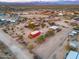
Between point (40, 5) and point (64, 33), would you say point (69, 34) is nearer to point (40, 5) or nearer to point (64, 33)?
point (64, 33)

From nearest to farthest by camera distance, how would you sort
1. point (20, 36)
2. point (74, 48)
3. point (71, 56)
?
1. point (71, 56)
2. point (74, 48)
3. point (20, 36)

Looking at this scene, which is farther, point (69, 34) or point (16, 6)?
point (16, 6)

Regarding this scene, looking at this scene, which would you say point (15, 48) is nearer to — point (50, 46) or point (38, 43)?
point (38, 43)

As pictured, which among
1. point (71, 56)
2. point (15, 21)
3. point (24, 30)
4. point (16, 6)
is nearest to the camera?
point (71, 56)

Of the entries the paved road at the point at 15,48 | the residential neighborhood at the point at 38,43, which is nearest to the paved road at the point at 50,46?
the residential neighborhood at the point at 38,43

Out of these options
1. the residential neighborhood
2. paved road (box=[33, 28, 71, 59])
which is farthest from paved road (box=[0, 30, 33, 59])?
paved road (box=[33, 28, 71, 59])

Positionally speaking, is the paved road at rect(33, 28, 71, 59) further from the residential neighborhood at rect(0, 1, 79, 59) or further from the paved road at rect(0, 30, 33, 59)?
the paved road at rect(0, 30, 33, 59)

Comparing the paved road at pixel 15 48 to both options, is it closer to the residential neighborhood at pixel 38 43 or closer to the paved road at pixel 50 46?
the residential neighborhood at pixel 38 43

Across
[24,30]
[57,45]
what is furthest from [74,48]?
[24,30]
